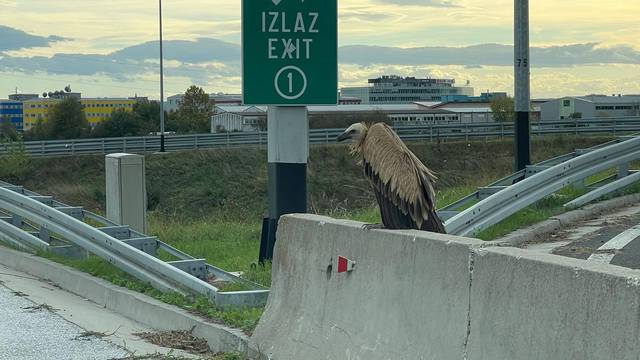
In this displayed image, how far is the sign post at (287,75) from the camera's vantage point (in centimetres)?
1040

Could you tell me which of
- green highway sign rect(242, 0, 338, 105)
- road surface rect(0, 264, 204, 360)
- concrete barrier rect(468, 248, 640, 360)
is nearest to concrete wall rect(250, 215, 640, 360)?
concrete barrier rect(468, 248, 640, 360)

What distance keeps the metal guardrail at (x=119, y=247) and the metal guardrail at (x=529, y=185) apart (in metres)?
3.11

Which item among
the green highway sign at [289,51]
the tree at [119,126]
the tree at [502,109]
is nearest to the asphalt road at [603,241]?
the green highway sign at [289,51]

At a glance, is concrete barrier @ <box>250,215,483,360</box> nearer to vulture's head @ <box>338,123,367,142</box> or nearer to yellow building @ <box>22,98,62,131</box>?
vulture's head @ <box>338,123,367,142</box>

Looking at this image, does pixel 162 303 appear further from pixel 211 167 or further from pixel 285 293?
pixel 211 167

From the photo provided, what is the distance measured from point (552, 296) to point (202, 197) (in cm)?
4411

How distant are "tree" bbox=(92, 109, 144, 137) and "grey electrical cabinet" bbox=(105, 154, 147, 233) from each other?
86.9 metres

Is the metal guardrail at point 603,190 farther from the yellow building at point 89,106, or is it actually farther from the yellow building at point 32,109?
the yellow building at point 32,109

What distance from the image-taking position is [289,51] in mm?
10531

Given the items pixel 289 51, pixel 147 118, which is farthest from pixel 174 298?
pixel 147 118

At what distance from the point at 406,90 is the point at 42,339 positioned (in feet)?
333

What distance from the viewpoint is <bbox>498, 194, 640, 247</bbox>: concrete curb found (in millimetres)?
12195

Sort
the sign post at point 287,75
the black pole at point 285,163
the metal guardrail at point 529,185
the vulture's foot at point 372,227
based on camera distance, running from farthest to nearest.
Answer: the metal guardrail at point 529,185 < the black pole at point 285,163 < the sign post at point 287,75 < the vulture's foot at point 372,227

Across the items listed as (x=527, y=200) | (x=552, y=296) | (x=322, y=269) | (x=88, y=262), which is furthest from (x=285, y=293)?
(x=527, y=200)
